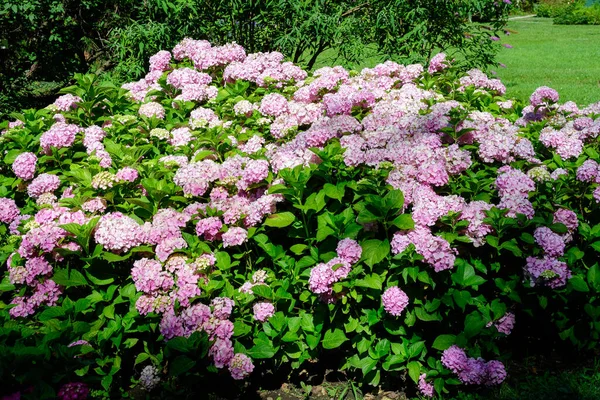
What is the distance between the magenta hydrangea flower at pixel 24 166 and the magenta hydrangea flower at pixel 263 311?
1684mm

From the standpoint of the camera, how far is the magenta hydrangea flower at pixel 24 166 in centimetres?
362

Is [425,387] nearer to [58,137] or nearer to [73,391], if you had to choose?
[73,391]

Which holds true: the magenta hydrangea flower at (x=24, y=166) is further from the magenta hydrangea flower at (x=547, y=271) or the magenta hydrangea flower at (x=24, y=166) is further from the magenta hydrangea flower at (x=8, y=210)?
the magenta hydrangea flower at (x=547, y=271)

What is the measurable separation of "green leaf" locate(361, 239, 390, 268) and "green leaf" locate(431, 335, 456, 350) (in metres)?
0.48

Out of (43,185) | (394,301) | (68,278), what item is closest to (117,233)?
(68,278)

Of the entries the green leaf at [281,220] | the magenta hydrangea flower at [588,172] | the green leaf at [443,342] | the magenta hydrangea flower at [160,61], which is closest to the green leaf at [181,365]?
the green leaf at [281,220]

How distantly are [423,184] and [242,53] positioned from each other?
7.06 ft

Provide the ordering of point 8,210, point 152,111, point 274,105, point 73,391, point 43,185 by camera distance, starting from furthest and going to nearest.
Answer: point 152,111 < point 274,105 < point 8,210 < point 43,185 < point 73,391

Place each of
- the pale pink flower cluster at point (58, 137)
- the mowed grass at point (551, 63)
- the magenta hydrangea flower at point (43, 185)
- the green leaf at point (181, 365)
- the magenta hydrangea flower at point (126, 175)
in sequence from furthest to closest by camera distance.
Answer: the mowed grass at point (551, 63), the pale pink flower cluster at point (58, 137), the magenta hydrangea flower at point (43, 185), the magenta hydrangea flower at point (126, 175), the green leaf at point (181, 365)

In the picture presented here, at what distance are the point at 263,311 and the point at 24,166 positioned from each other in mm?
1756

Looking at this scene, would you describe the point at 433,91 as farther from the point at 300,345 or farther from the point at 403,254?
the point at 300,345

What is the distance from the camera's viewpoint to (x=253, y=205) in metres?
3.10

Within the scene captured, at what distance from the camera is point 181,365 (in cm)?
270

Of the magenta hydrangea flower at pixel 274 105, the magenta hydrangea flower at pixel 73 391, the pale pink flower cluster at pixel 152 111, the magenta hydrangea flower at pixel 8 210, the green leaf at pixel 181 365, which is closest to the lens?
the magenta hydrangea flower at pixel 73 391
